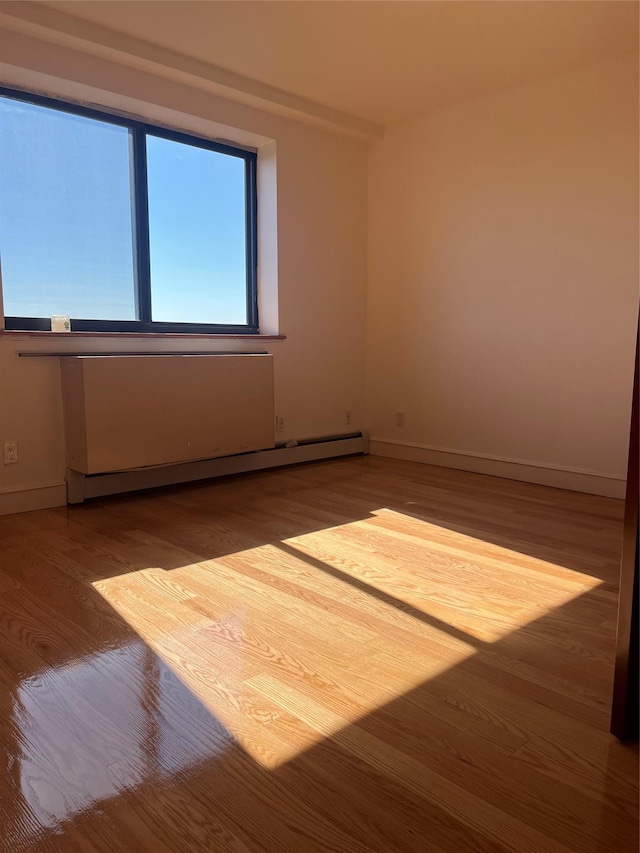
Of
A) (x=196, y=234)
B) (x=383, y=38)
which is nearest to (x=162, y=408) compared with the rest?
(x=196, y=234)

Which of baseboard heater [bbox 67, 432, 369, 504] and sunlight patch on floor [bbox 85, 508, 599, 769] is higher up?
baseboard heater [bbox 67, 432, 369, 504]

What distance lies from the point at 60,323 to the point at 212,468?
124cm

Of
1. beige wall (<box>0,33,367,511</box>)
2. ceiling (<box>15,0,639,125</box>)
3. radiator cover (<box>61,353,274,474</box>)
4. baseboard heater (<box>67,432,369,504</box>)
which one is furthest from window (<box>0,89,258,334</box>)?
baseboard heater (<box>67,432,369,504</box>)

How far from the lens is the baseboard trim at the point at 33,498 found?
3.00m

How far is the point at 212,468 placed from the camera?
3807mm

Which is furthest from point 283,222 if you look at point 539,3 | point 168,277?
point 539,3

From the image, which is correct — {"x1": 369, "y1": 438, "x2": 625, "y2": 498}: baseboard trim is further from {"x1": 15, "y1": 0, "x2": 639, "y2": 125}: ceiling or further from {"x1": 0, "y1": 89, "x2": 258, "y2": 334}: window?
{"x1": 15, "y1": 0, "x2": 639, "y2": 125}: ceiling

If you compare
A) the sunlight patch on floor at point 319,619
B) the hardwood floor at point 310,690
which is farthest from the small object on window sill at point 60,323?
the sunlight patch on floor at point 319,619

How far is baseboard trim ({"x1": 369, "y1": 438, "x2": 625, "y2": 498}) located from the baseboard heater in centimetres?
30

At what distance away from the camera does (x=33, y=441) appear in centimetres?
307

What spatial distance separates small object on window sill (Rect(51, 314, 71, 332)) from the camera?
3135 mm

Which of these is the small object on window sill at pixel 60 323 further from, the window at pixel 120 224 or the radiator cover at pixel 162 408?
the radiator cover at pixel 162 408

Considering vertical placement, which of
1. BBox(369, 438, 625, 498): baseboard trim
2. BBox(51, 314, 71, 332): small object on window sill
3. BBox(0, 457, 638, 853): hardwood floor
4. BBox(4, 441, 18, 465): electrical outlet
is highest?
BBox(51, 314, 71, 332): small object on window sill

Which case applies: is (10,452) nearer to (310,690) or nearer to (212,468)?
(212,468)
